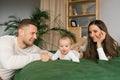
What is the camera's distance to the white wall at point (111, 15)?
4.19m

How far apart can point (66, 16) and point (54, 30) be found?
389 mm

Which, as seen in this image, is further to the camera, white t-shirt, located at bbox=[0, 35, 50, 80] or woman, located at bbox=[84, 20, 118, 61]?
woman, located at bbox=[84, 20, 118, 61]

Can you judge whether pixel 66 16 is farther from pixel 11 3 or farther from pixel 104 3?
pixel 11 3

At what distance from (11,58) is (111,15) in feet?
9.00

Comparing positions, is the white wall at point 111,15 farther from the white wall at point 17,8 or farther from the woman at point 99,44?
the white wall at point 17,8

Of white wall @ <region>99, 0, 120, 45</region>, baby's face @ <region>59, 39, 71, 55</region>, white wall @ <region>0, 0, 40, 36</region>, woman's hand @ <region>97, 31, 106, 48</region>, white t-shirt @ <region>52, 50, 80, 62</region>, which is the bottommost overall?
white t-shirt @ <region>52, 50, 80, 62</region>

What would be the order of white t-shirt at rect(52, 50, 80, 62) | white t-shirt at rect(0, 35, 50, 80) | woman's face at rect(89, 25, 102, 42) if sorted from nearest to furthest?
1. white t-shirt at rect(0, 35, 50, 80)
2. white t-shirt at rect(52, 50, 80, 62)
3. woman's face at rect(89, 25, 102, 42)

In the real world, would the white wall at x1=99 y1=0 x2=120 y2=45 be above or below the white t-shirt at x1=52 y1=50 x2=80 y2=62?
above

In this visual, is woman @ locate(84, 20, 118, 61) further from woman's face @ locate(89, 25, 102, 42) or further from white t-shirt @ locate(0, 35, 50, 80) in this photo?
white t-shirt @ locate(0, 35, 50, 80)

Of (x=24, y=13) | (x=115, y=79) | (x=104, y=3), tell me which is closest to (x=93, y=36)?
(x=115, y=79)

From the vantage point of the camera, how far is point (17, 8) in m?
6.50

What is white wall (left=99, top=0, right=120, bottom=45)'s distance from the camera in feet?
13.8

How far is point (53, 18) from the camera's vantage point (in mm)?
5129

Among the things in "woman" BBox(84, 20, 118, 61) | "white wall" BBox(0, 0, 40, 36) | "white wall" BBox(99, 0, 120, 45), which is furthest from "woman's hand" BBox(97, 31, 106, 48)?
"white wall" BBox(0, 0, 40, 36)
